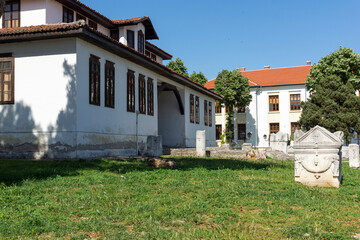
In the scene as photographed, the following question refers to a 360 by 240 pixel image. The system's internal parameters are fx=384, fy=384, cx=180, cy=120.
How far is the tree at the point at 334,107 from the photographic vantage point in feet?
103

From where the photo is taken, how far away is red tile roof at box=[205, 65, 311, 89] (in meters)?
45.4

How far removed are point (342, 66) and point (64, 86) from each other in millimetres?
26692

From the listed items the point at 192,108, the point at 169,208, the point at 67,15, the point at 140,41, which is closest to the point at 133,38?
the point at 140,41

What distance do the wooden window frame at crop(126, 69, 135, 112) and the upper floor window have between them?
17.9 feet

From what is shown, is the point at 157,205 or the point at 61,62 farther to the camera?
the point at 61,62

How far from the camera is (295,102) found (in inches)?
1769

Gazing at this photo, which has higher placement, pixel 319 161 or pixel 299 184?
pixel 319 161

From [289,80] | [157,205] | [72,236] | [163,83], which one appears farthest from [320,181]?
[289,80]

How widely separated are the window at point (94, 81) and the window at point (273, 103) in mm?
33327

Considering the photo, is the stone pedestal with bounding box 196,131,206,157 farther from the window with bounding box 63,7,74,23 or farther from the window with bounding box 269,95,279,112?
the window with bounding box 269,95,279,112

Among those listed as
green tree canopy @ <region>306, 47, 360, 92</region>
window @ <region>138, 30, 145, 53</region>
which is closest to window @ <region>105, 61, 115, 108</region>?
window @ <region>138, 30, 145, 53</region>

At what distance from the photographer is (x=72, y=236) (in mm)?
4465

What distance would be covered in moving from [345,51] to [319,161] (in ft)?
92.3

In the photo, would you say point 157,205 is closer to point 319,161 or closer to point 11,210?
point 11,210
